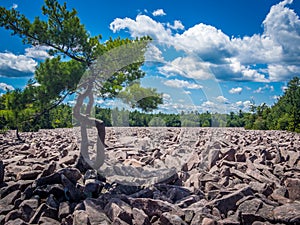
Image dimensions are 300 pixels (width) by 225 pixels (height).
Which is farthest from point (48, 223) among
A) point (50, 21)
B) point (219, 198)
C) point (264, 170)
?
point (264, 170)

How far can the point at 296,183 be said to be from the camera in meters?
3.33

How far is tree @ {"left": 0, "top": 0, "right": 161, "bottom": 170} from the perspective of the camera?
4105 millimetres

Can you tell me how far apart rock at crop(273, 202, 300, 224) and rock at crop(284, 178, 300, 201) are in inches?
20.4

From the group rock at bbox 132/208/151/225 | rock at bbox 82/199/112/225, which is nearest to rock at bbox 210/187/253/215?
rock at bbox 132/208/151/225

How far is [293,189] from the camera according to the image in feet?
10.9

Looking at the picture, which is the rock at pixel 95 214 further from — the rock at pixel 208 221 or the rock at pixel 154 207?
the rock at pixel 208 221

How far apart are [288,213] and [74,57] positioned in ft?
12.0

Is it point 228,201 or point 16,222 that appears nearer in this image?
point 16,222

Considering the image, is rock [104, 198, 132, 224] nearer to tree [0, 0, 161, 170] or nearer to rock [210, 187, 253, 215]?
rock [210, 187, 253, 215]

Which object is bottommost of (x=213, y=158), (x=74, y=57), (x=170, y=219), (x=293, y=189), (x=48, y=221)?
(x=48, y=221)

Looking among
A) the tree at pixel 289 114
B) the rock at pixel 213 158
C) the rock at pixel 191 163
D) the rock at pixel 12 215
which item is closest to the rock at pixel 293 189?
the rock at pixel 213 158

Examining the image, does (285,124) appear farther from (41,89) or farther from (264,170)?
(41,89)

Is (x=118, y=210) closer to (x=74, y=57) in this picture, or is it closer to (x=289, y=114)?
(x=74, y=57)

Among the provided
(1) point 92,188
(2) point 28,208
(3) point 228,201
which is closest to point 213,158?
(3) point 228,201
